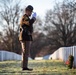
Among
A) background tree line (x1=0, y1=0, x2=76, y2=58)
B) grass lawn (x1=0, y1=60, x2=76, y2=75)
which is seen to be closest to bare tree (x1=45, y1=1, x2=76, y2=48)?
background tree line (x1=0, y1=0, x2=76, y2=58)

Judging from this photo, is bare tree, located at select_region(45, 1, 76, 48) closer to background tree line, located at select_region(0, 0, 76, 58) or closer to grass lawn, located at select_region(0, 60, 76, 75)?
background tree line, located at select_region(0, 0, 76, 58)

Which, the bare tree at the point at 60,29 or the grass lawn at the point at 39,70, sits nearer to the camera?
the grass lawn at the point at 39,70

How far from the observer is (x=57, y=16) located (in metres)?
73.9

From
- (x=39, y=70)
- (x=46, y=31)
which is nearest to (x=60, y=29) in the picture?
(x=46, y=31)

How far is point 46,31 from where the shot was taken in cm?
7894

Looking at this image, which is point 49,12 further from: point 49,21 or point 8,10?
point 8,10

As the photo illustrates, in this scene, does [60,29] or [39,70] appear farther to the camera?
[60,29]

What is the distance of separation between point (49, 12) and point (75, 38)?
28.8ft

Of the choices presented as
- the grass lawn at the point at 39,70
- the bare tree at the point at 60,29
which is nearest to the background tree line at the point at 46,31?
the bare tree at the point at 60,29

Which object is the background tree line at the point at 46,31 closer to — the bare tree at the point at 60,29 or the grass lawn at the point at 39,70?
the bare tree at the point at 60,29

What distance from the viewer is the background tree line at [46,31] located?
6389 centimetres

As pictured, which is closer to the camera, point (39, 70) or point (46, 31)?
point (39, 70)

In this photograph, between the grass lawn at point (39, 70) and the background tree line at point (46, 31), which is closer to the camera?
the grass lawn at point (39, 70)

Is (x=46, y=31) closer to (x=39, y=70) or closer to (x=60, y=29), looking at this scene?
(x=60, y=29)
